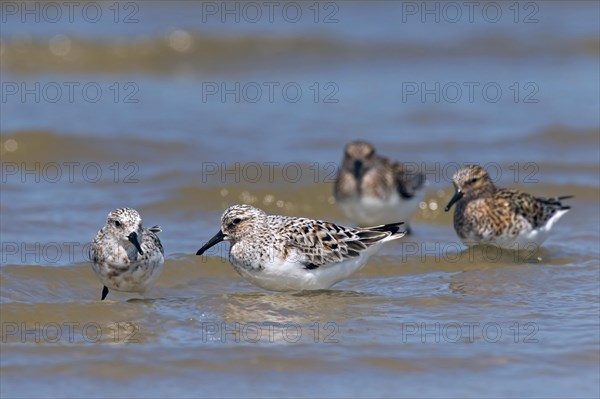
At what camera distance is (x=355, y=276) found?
11.4 metres

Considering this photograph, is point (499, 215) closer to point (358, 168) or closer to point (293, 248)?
point (358, 168)

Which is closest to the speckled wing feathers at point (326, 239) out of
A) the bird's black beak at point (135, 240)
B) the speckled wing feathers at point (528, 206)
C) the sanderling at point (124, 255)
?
the sanderling at point (124, 255)

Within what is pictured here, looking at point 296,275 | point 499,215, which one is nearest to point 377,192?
point 499,215

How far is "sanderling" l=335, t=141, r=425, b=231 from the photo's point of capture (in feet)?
44.8

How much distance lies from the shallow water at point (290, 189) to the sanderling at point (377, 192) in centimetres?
59

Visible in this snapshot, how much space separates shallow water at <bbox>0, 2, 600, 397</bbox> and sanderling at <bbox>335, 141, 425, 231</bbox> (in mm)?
586

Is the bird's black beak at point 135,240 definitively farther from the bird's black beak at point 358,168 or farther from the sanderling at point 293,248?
the bird's black beak at point 358,168

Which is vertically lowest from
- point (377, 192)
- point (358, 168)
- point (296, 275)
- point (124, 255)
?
point (296, 275)

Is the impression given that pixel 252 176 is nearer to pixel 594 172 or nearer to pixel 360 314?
pixel 594 172

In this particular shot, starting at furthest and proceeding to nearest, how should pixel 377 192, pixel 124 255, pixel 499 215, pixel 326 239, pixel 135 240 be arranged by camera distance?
pixel 377 192 < pixel 499 215 < pixel 326 239 < pixel 124 255 < pixel 135 240

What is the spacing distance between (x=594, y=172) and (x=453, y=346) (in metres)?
7.56

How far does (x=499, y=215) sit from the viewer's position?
38.9ft

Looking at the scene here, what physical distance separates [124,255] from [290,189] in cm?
565

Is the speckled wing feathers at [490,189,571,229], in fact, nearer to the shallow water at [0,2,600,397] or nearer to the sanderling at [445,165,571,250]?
the sanderling at [445,165,571,250]
